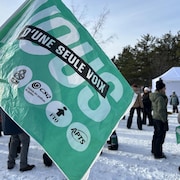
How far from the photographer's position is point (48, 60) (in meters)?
2.03

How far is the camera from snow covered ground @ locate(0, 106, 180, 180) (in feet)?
15.1

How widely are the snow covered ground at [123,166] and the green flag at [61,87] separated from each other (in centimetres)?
276

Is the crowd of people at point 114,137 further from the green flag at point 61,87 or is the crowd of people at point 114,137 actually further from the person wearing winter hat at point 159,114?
the green flag at point 61,87

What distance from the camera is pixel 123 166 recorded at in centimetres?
517

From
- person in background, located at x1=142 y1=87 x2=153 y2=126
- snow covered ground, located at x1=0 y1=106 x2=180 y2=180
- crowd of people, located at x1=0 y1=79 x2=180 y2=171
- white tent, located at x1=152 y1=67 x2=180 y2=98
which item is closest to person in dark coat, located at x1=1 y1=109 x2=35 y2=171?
crowd of people, located at x1=0 y1=79 x2=180 y2=171

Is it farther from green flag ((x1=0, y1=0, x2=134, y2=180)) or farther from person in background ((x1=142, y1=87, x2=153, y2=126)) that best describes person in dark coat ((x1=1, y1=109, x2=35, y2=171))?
person in background ((x1=142, y1=87, x2=153, y2=126))

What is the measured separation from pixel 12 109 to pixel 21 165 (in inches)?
122

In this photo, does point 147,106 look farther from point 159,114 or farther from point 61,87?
point 61,87

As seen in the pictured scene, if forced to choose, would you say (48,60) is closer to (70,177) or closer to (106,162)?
(70,177)

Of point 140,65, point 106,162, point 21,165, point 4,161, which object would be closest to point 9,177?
point 21,165

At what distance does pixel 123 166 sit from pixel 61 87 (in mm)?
3568

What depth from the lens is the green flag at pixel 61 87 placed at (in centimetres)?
190

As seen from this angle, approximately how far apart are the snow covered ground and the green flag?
9.06ft

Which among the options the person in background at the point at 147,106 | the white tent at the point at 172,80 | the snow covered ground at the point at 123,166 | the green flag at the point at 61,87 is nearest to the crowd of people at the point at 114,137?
the snow covered ground at the point at 123,166
